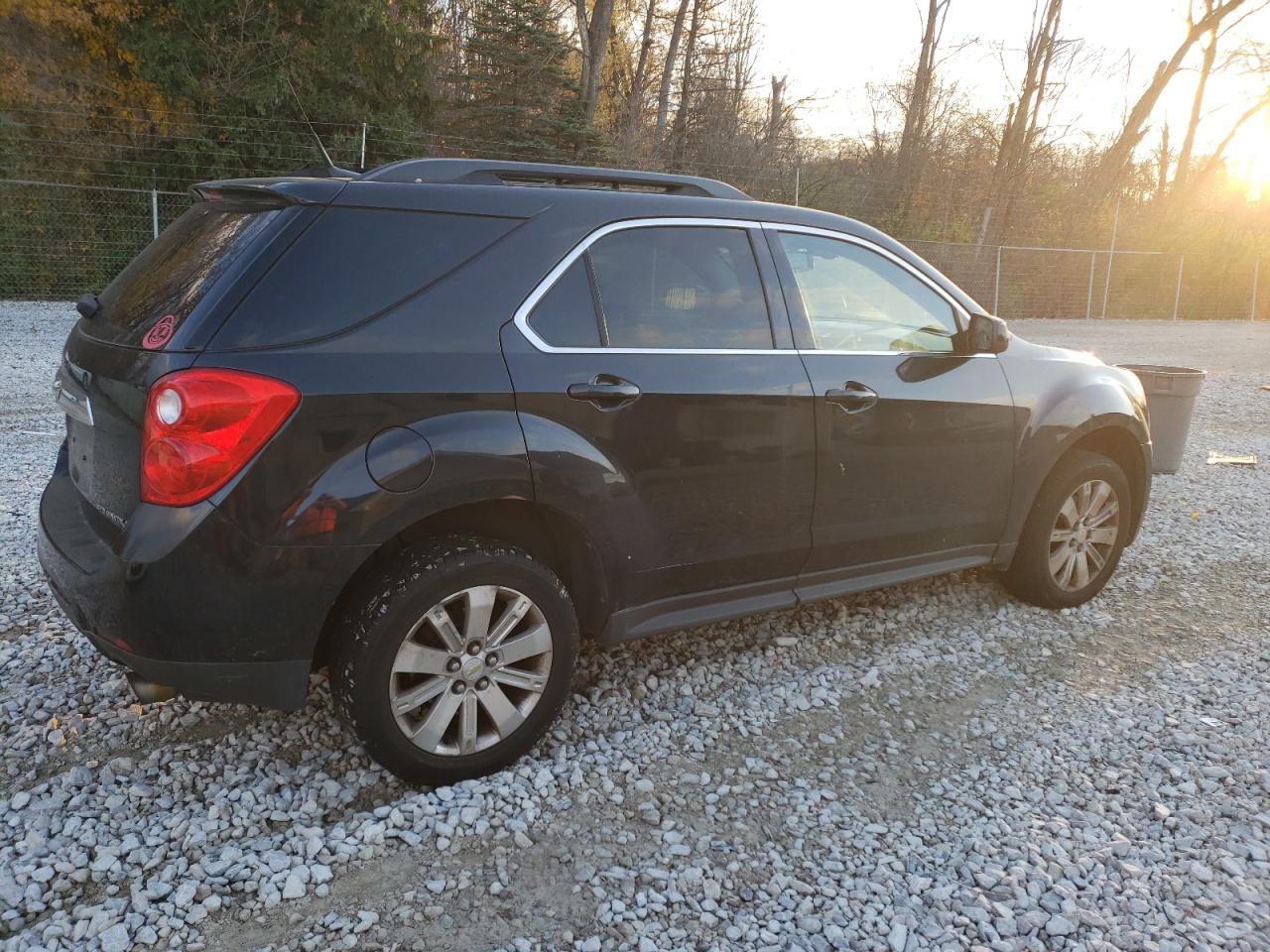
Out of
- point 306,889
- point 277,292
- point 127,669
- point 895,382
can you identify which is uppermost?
point 277,292

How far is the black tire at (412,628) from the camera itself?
2.64m

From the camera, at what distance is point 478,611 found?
9.11 feet

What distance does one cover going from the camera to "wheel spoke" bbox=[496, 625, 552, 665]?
2861 millimetres

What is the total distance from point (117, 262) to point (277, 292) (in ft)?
52.6

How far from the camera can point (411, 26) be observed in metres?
20.5

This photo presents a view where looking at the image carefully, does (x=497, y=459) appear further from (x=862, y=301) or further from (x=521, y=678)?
(x=862, y=301)

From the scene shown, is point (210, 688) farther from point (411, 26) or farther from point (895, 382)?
point (411, 26)

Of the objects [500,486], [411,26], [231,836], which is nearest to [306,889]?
[231,836]

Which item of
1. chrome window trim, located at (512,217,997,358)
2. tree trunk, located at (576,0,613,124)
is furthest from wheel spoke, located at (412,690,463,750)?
tree trunk, located at (576,0,613,124)

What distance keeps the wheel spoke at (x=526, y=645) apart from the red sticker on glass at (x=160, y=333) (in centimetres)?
128

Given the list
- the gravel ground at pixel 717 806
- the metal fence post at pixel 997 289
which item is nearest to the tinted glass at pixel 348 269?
the gravel ground at pixel 717 806

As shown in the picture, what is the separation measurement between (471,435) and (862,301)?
1.87m

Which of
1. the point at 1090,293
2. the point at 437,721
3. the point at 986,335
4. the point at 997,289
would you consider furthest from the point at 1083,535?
the point at 1090,293

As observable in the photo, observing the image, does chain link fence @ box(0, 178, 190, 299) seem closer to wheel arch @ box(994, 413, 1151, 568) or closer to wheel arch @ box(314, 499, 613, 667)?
wheel arch @ box(314, 499, 613, 667)
